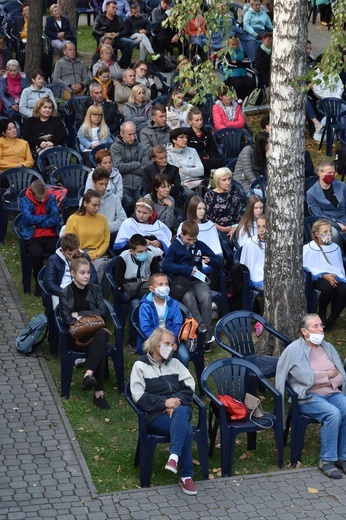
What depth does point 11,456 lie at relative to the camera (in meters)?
9.99

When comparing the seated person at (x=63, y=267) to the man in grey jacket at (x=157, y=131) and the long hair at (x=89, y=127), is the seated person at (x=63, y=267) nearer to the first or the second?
the man in grey jacket at (x=157, y=131)

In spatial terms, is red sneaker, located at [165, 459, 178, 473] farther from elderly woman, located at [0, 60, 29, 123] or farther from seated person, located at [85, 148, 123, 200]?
elderly woman, located at [0, 60, 29, 123]

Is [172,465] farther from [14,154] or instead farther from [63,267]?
[14,154]

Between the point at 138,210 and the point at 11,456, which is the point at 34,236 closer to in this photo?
the point at 138,210

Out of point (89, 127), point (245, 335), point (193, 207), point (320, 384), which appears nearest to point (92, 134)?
point (89, 127)

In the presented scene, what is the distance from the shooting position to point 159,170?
47.3ft

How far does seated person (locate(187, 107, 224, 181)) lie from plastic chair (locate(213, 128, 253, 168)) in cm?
52

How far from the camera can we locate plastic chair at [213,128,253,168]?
55.1 ft

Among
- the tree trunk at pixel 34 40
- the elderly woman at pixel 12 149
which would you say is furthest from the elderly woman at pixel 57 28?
the elderly woman at pixel 12 149

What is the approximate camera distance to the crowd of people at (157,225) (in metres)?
10.2

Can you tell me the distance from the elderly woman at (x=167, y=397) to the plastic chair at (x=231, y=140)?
23.5 feet

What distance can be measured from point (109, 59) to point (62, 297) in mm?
8991

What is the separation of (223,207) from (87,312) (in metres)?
3.37

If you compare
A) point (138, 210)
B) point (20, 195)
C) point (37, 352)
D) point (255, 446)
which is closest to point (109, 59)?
point (20, 195)
